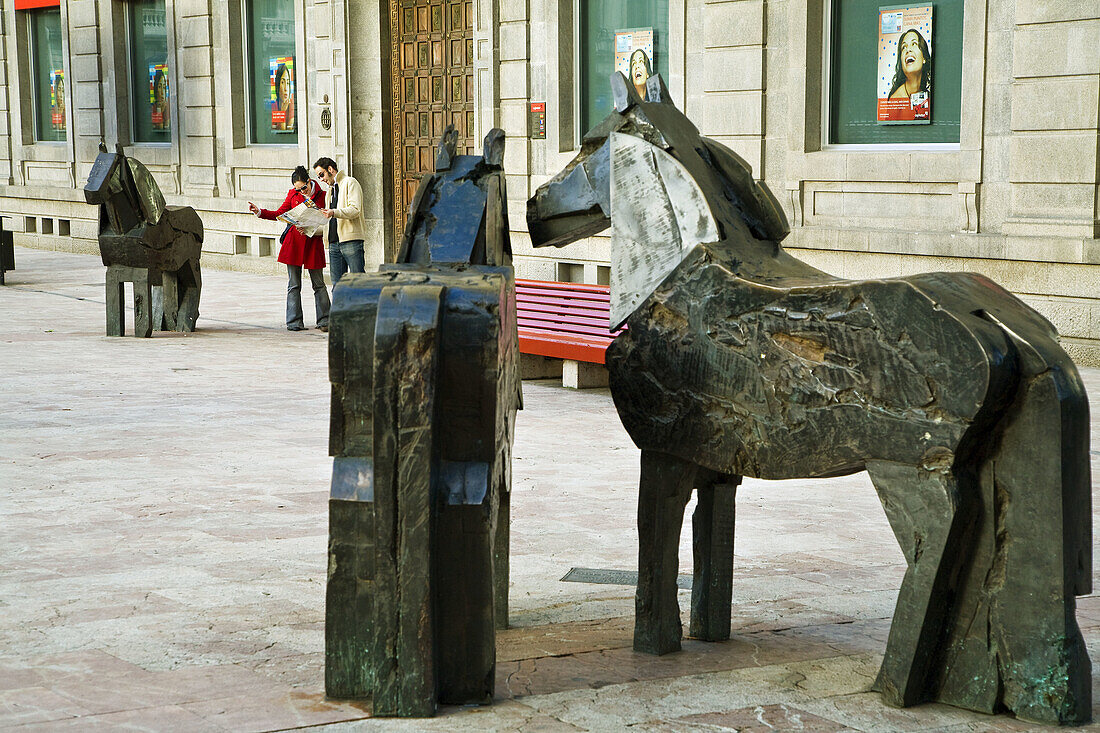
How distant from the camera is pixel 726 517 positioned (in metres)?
4.43

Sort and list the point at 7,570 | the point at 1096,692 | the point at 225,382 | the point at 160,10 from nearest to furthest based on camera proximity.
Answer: the point at 1096,692 < the point at 7,570 < the point at 225,382 < the point at 160,10

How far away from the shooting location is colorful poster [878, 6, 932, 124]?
38.9ft

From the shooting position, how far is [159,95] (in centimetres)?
2177

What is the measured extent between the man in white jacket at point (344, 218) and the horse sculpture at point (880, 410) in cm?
942

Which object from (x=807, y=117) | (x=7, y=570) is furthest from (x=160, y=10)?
(x=7, y=570)

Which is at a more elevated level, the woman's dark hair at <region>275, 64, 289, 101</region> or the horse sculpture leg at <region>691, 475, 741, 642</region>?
the woman's dark hair at <region>275, 64, 289, 101</region>

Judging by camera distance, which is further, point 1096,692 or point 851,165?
point 851,165

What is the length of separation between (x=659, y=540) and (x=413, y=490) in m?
0.92

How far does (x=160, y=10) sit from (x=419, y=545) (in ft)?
65.0

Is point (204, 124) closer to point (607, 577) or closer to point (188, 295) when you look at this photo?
point (188, 295)

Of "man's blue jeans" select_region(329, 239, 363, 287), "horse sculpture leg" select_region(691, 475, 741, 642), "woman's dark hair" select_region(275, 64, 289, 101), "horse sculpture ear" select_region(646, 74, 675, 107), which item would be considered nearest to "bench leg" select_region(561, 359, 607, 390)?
"man's blue jeans" select_region(329, 239, 363, 287)

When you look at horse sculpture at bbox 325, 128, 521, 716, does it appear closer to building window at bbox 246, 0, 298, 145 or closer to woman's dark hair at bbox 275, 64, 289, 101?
building window at bbox 246, 0, 298, 145

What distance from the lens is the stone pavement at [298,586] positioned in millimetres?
3750

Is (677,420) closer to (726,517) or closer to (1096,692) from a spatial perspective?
(726,517)
